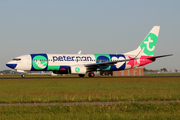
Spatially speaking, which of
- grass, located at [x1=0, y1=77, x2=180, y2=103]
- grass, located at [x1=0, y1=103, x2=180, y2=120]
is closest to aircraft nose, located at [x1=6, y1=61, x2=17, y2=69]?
grass, located at [x1=0, y1=77, x2=180, y2=103]

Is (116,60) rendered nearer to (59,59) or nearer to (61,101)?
(59,59)

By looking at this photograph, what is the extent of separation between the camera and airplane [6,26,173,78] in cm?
5344

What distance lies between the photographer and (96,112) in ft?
47.2

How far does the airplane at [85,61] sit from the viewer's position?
5344 centimetres

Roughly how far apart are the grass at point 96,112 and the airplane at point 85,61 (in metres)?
38.8

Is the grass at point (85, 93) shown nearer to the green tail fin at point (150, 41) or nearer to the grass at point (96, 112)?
the grass at point (96, 112)

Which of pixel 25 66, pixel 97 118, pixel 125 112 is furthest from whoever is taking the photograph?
pixel 25 66

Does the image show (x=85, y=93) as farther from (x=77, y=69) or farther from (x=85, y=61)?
(x=85, y=61)

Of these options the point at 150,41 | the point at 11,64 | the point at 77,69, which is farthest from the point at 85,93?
the point at 150,41

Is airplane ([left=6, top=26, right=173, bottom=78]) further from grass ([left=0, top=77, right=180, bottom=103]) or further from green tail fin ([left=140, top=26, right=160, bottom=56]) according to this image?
grass ([left=0, top=77, right=180, bottom=103])

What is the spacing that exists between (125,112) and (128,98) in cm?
503

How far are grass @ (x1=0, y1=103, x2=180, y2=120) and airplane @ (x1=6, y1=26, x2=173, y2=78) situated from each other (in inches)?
1526

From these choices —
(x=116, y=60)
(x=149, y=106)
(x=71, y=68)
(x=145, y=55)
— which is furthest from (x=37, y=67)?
(x=149, y=106)

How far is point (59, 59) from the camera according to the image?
2165 inches
